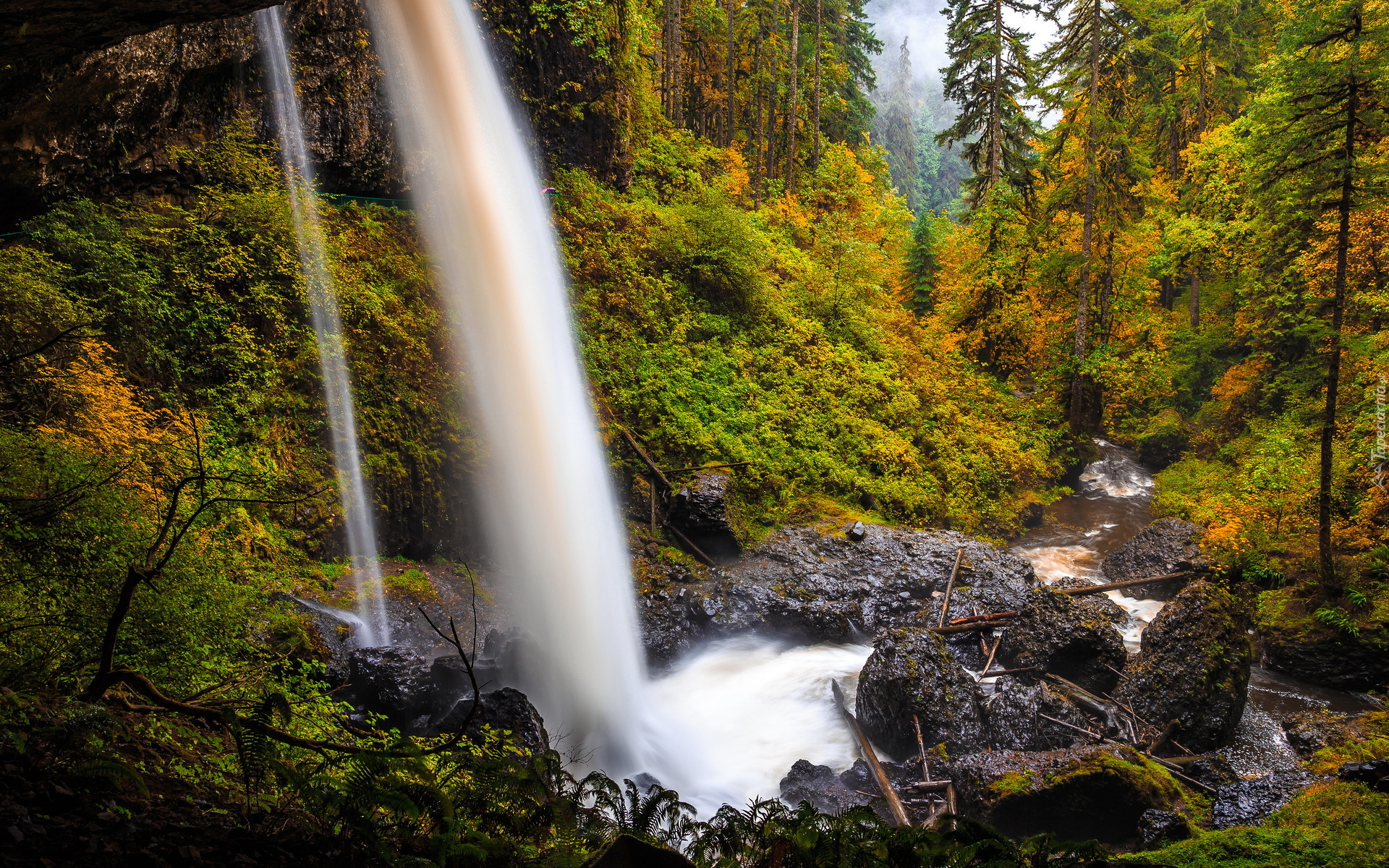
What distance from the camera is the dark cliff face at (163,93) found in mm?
4492

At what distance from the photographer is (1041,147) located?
23016mm

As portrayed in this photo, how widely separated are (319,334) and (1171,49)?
27659 millimetres

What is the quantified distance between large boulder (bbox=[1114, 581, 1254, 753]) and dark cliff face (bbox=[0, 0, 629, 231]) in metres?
11.5

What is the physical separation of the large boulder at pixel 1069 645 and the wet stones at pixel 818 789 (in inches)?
144

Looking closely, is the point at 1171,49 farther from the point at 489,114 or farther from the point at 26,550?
the point at 26,550

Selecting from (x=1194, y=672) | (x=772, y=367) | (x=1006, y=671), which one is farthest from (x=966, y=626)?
(x=772, y=367)

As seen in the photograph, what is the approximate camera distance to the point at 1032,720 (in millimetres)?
7719

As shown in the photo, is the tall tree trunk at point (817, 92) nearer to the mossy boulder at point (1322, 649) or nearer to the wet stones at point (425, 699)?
the mossy boulder at point (1322, 649)

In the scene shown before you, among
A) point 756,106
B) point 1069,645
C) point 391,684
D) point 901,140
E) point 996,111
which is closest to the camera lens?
point 391,684

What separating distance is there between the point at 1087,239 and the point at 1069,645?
14658 mm

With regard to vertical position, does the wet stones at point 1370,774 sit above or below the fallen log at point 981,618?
above

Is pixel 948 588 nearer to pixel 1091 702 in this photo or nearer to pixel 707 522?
pixel 1091 702

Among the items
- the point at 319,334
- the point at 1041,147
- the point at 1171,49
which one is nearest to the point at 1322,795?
the point at 319,334

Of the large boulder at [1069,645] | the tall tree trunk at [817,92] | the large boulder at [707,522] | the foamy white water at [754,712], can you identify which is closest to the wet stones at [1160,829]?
the foamy white water at [754,712]
